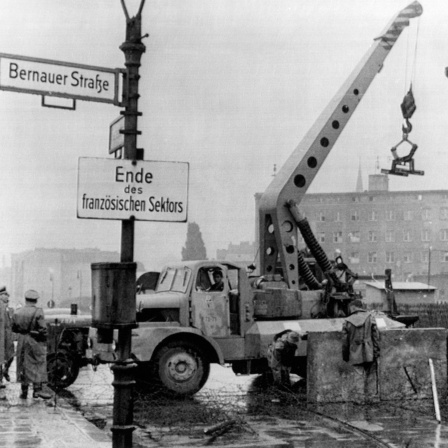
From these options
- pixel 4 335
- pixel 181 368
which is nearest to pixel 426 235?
pixel 181 368

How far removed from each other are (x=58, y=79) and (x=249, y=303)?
8838mm

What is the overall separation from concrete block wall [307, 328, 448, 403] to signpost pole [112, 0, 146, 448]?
634 cm

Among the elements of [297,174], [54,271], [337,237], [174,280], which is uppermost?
[337,237]

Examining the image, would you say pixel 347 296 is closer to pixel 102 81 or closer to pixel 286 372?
pixel 286 372

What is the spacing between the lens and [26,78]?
6.96 m

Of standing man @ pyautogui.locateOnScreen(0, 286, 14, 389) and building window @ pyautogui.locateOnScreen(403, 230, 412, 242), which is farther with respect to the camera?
building window @ pyautogui.locateOnScreen(403, 230, 412, 242)

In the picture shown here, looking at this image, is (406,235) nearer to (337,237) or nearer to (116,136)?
(337,237)

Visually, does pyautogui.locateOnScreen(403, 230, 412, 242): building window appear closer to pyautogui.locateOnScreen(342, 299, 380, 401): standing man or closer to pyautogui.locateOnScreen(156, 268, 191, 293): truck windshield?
pyautogui.locateOnScreen(156, 268, 191, 293): truck windshield

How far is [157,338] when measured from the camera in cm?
1415

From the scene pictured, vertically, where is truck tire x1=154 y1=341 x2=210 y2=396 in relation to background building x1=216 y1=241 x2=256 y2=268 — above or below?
below

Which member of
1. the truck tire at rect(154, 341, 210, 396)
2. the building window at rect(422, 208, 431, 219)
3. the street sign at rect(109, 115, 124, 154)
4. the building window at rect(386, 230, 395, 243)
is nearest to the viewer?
the street sign at rect(109, 115, 124, 154)

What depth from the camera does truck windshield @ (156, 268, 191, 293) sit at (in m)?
15.1

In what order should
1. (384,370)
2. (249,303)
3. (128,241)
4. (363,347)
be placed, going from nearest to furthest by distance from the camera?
(128,241), (363,347), (384,370), (249,303)

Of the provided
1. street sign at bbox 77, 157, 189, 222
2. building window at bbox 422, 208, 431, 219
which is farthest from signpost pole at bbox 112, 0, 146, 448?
building window at bbox 422, 208, 431, 219
